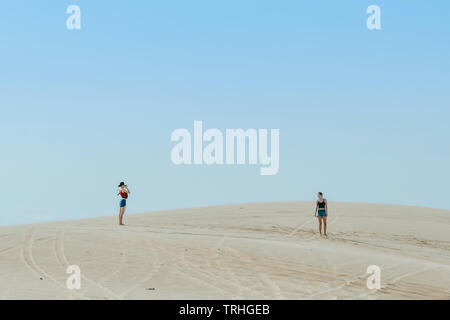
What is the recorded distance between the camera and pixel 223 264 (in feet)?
49.8

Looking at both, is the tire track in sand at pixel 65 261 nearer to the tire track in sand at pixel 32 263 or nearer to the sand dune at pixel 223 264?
the sand dune at pixel 223 264

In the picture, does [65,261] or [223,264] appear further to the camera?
[223,264]

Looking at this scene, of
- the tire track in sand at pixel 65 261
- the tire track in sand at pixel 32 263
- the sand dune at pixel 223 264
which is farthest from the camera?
the sand dune at pixel 223 264

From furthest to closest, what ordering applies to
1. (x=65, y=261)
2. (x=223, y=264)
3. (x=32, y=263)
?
(x=223, y=264), (x=65, y=261), (x=32, y=263)

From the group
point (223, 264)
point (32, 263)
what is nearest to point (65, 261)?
point (32, 263)

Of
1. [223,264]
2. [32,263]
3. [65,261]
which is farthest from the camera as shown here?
[223,264]

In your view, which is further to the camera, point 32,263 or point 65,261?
point 65,261

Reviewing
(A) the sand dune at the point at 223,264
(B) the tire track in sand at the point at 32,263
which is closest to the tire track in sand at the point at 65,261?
(A) the sand dune at the point at 223,264

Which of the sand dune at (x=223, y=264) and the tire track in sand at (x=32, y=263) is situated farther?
the sand dune at (x=223, y=264)

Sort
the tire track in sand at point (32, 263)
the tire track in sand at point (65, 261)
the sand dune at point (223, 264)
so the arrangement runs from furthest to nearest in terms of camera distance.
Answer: the sand dune at point (223, 264), the tire track in sand at point (32, 263), the tire track in sand at point (65, 261)

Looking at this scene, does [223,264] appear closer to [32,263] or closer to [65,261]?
[65,261]

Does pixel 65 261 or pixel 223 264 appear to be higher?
pixel 65 261

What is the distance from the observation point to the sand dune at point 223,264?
38.9ft
